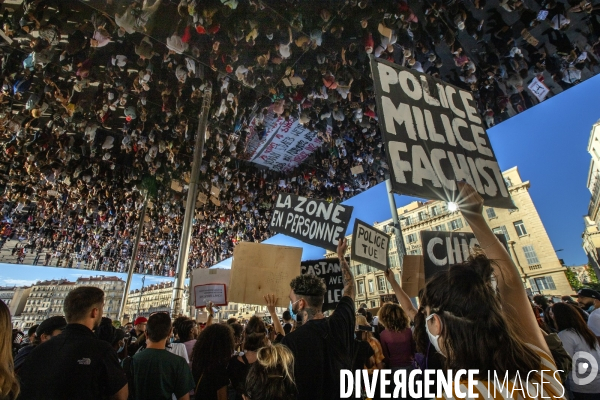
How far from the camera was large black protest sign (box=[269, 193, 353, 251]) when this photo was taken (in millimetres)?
4480

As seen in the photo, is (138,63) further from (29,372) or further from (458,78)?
(458,78)

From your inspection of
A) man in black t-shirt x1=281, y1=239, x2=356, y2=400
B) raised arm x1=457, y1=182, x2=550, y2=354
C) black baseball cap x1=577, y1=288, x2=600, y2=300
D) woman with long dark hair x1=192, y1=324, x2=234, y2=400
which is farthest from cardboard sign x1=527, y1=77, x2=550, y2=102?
woman with long dark hair x1=192, y1=324, x2=234, y2=400

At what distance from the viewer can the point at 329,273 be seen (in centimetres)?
585

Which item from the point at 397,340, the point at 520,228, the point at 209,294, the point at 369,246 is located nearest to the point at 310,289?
the point at 369,246

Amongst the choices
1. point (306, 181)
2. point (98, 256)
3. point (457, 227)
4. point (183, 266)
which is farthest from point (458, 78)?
point (457, 227)

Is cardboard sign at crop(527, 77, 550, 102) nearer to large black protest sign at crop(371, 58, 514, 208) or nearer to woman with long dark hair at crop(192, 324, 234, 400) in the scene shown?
large black protest sign at crop(371, 58, 514, 208)

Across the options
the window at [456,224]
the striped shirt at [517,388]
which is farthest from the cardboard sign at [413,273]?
the window at [456,224]

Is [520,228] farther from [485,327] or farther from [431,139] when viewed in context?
[485,327]

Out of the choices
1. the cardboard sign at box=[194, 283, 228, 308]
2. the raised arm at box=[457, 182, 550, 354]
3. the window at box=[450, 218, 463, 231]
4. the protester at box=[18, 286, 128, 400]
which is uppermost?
the window at box=[450, 218, 463, 231]

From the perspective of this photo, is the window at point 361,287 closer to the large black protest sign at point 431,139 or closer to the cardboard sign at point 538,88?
the cardboard sign at point 538,88

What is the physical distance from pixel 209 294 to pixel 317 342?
3.62 m

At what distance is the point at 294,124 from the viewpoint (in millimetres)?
7027

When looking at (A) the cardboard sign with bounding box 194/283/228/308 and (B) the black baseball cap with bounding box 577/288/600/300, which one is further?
(A) the cardboard sign with bounding box 194/283/228/308

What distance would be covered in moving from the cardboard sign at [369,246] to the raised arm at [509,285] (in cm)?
236
